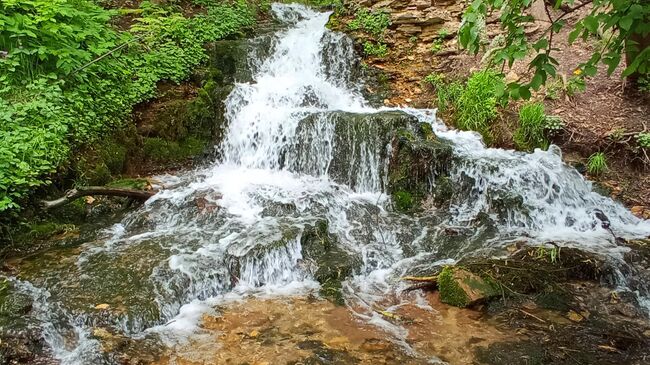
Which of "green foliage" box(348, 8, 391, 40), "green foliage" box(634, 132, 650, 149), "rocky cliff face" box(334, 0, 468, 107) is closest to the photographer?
"green foliage" box(634, 132, 650, 149)

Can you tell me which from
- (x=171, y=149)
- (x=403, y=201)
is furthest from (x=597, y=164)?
(x=171, y=149)

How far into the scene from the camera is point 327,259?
5328mm

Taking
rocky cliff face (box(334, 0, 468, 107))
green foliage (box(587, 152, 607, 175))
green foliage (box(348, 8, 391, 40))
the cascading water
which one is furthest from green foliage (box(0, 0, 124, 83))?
green foliage (box(587, 152, 607, 175))

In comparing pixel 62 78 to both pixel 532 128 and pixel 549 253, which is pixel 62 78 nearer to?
pixel 549 253

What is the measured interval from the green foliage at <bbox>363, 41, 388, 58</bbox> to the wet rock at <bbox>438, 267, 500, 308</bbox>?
6.17m

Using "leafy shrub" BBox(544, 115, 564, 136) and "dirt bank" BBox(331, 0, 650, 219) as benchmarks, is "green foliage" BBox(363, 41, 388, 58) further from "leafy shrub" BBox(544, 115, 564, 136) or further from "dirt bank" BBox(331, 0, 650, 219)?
"leafy shrub" BBox(544, 115, 564, 136)

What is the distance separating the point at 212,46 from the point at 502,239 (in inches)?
258

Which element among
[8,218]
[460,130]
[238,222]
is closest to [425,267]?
[238,222]

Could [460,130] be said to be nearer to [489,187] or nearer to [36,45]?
[489,187]

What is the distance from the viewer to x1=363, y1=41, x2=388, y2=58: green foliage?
31.9 feet

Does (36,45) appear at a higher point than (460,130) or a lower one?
higher

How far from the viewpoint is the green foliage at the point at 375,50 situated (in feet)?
31.9

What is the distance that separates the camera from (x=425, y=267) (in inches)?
209

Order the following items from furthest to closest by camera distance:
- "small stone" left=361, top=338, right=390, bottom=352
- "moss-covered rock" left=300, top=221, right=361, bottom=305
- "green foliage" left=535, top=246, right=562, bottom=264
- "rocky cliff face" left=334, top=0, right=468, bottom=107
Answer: "rocky cliff face" left=334, top=0, right=468, bottom=107 → "green foliage" left=535, top=246, right=562, bottom=264 → "moss-covered rock" left=300, top=221, right=361, bottom=305 → "small stone" left=361, top=338, right=390, bottom=352
